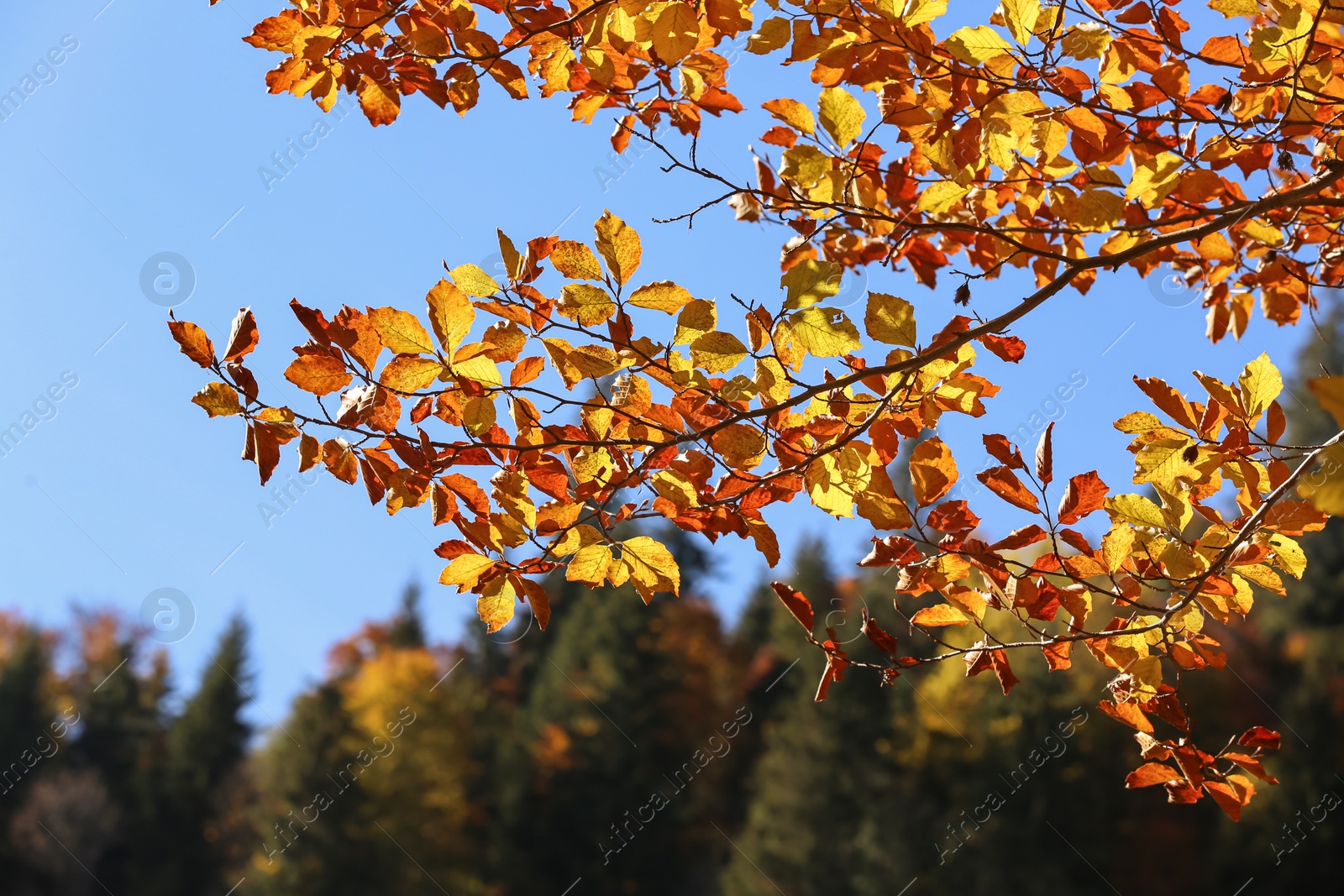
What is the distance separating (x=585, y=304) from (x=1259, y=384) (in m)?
1.15

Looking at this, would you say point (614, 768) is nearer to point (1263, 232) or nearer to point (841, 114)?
point (1263, 232)

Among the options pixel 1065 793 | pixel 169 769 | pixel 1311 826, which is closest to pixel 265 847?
pixel 169 769

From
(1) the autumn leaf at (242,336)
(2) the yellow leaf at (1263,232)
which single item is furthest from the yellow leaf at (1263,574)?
(1) the autumn leaf at (242,336)

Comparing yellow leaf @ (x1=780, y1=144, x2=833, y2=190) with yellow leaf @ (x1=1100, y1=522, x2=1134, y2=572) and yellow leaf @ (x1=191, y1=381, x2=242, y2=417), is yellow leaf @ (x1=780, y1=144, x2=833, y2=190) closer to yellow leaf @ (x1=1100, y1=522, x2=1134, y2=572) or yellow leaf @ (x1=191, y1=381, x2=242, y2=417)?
yellow leaf @ (x1=1100, y1=522, x2=1134, y2=572)

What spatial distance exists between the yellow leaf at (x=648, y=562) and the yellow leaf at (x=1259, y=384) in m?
1.03

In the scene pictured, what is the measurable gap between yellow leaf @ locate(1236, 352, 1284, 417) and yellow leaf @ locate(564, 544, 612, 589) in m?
1.13

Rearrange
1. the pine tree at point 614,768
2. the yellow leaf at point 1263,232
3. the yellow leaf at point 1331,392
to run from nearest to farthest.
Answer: the yellow leaf at point 1331,392
the yellow leaf at point 1263,232
the pine tree at point 614,768

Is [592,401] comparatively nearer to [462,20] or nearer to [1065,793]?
[462,20]

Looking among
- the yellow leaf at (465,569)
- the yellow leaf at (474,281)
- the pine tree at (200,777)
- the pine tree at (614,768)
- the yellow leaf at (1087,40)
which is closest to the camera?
the yellow leaf at (474,281)

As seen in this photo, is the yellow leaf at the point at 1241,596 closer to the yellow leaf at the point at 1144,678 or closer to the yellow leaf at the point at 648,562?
the yellow leaf at the point at 1144,678

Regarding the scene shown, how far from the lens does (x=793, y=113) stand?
5.30 ft

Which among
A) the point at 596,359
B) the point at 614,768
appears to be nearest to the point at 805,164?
the point at 596,359

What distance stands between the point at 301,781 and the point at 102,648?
13.6 m

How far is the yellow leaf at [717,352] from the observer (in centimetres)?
136
